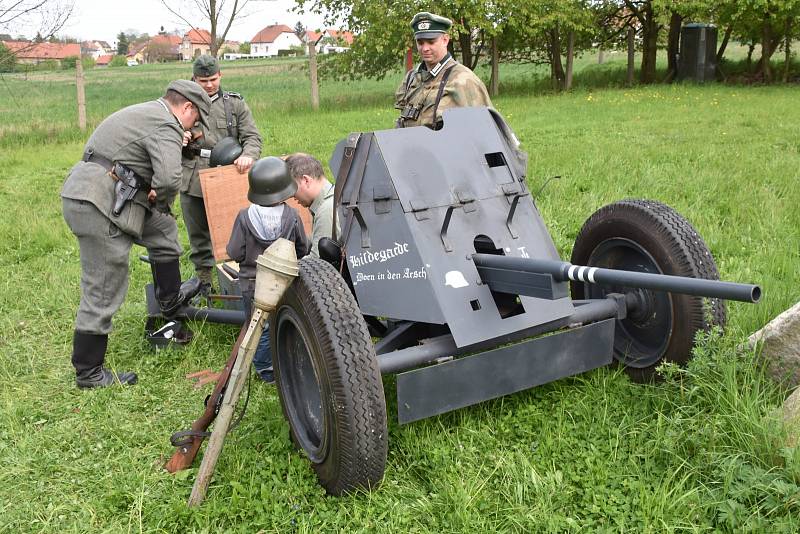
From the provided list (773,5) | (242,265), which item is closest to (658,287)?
(242,265)

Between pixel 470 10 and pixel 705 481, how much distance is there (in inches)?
726

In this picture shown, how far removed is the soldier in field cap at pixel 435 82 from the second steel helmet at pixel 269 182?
1.40 metres

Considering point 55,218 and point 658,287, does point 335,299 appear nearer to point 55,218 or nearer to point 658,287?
point 658,287

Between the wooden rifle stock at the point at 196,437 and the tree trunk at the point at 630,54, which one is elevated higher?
the tree trunk at the point at 630,54

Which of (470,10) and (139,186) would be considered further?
(470,10)

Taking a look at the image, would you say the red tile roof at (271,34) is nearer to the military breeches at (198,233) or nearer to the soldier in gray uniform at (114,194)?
the military breeches at (198,233)

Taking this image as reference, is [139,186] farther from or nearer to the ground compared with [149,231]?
farther from the ground

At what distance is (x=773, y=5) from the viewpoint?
19328 millimetres

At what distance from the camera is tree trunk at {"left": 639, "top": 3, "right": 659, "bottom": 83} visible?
891 inches

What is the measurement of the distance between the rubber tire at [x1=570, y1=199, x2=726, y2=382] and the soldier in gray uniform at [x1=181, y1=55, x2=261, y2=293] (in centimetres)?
316

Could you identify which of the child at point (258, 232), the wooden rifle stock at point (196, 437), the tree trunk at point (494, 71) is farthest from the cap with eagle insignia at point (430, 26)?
the tree trunk at point (494, 71)

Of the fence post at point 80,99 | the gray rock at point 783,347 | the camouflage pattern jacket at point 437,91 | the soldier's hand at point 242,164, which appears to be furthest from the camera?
the fence post at point 80,99

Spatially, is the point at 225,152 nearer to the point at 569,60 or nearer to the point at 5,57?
the point at 5,57

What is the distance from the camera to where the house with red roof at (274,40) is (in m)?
113
